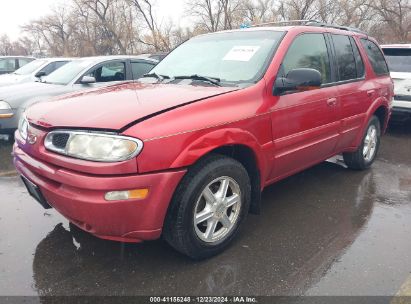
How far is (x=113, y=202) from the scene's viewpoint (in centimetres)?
234

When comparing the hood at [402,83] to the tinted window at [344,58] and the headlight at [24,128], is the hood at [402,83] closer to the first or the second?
the tinted window at [344,58]

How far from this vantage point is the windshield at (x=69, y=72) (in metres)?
7.04

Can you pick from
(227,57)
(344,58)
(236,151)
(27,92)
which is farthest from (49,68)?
(236,151)

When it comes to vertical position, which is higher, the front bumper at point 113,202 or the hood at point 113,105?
the hood at point 113,105

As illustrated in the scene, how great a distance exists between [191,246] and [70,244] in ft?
3.55

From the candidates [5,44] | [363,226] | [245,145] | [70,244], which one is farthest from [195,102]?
[5,44]

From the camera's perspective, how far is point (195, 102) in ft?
9.00

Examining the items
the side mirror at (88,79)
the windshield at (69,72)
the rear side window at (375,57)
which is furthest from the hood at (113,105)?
the windshield at (69,72)

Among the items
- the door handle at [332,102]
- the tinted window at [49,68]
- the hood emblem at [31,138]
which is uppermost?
the tinted window at [49,68]

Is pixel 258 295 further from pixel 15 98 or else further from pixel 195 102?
pixel 15 98

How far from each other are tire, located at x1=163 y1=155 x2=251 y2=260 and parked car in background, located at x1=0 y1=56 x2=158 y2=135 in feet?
15.2

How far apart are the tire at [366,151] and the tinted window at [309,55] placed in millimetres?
1301

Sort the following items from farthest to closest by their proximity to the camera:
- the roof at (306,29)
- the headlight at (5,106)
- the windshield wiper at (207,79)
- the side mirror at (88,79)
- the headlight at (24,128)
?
the side mirror at (88,79), the headlight at (5,106), the roof at (306,29), the windshield wiper at (207,79), the headlight at (24,128)

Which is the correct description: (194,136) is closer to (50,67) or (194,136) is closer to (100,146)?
(100,146)
